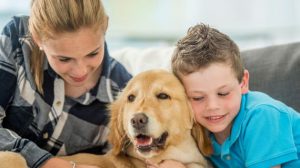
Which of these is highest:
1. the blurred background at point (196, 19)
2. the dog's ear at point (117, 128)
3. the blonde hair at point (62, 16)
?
the blonde hair at point (62, 16)

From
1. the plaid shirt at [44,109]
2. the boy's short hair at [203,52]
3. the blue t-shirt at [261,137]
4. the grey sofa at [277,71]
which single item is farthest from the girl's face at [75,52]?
the grey sofa at [277,71]

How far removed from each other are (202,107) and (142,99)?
0.23m

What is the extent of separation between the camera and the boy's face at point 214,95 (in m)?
1.73

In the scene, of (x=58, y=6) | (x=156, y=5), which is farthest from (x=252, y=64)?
(x=156, y=5)

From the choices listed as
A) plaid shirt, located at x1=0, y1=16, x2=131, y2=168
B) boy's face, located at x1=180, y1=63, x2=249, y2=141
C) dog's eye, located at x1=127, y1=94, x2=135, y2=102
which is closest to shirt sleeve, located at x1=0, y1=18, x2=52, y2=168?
plaid shirt, located at x1=0, y1=16, x2=131, y2=168

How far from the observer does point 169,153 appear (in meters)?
1.86

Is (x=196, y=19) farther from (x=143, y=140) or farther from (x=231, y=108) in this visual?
(x=143, y=140)

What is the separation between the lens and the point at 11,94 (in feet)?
6.68

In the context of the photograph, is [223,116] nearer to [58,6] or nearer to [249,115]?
[249,115]

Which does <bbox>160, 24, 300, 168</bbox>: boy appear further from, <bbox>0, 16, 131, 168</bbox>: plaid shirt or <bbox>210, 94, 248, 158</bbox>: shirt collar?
<bbox>0, 16, 131, 168</bbox>: plaid shirt

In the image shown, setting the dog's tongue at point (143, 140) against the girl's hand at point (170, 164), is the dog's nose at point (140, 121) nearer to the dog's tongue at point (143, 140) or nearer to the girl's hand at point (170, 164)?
the dog's tongue at point (143, 140)

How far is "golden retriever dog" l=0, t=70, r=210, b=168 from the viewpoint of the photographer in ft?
5.61

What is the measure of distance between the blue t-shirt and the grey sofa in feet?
1.30

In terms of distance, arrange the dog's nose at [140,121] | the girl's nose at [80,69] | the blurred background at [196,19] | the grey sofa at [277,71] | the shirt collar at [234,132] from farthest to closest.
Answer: the blurred background at [196,19]
the grey sofa at [277,71]
the girl's nose at [80,69]
the shirt collar at [234,132]
the dog's nose at [140,121]
